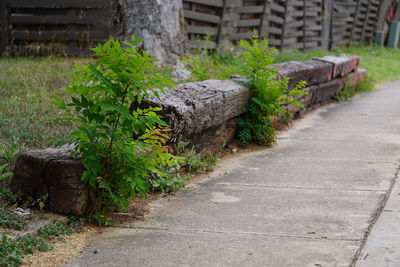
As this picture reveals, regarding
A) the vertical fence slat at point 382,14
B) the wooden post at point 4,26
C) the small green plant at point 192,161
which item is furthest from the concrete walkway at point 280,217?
the vertical fence slat at point 382,14

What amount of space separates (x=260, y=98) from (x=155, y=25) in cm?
272

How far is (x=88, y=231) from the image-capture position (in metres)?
4.09

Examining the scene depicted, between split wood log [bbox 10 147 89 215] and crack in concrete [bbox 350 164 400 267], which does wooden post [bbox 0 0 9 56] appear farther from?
crack in concrete [bbox 350 164 400 267]

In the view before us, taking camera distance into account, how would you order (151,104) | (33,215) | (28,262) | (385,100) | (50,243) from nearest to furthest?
(28,262)
(50,243)
(33,215)
(151,104)
(385,100)

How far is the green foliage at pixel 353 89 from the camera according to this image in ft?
34.2

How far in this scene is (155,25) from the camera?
29.0 feet

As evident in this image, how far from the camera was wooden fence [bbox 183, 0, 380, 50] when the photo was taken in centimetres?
1288

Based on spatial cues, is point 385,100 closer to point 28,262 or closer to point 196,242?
point 196,242

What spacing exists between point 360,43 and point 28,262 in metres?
20.2

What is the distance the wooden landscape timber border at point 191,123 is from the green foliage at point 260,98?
0.39ft

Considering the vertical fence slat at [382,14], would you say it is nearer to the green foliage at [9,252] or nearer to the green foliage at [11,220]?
the green foliage at [11,220]

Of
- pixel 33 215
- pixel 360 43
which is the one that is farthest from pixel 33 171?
pixel 360 43

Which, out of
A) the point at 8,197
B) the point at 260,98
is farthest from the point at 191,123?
the point at 8,197

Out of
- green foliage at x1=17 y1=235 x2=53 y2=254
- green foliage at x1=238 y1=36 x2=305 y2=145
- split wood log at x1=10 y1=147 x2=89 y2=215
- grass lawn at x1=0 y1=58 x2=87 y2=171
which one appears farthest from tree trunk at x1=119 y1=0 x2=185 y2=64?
green foliage at x1=17 y1=235 x2=53 y2=254
